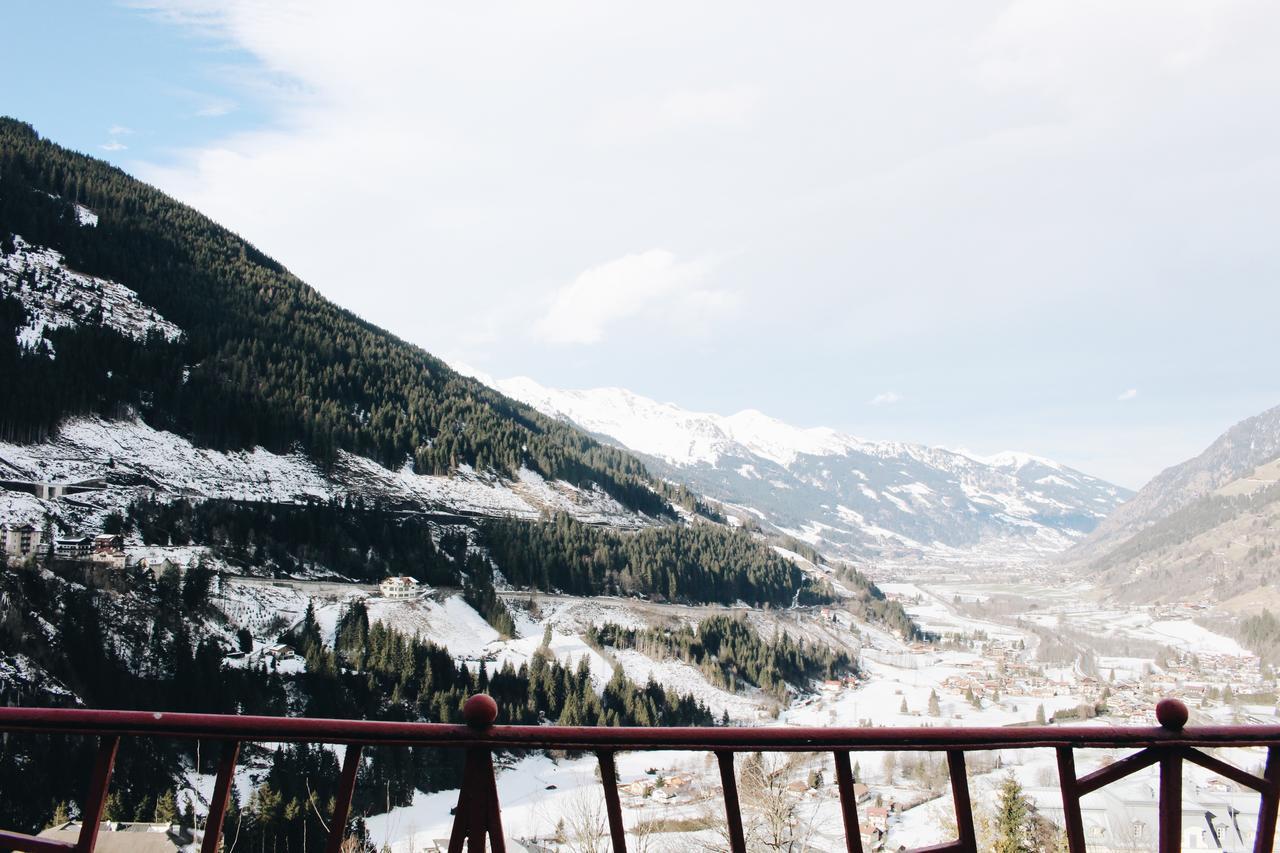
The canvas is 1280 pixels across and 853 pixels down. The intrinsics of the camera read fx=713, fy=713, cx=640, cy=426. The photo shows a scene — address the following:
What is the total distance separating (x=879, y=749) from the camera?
3018 mm

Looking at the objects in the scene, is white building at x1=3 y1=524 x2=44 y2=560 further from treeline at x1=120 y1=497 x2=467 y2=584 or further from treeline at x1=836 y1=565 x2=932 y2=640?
treeline at x1=836 y1=565 x2=932 y2=640

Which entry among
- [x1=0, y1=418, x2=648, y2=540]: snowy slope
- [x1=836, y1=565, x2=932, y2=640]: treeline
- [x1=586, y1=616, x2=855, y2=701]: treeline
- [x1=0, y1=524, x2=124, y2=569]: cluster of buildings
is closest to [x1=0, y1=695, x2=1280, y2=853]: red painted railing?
[x1=0, y1=524, x2=124, y2=569]: cluster of buildings

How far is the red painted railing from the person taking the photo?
273cm

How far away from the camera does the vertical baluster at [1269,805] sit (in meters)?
3.13

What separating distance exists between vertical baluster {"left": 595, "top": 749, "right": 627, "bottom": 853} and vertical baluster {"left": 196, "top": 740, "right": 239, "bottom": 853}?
153cm

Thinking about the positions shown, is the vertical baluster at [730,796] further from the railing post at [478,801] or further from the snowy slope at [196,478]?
the snowy slope at [196,478]

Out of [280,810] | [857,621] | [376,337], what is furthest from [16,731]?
[376,337]

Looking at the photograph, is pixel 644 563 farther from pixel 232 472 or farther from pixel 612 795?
pixel 612 795

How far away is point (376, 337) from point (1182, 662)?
151 m

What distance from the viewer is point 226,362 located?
97.8 meters

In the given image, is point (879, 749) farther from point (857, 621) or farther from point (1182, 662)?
point (1182, 662)

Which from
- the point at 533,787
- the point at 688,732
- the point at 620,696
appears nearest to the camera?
the point at 688,732

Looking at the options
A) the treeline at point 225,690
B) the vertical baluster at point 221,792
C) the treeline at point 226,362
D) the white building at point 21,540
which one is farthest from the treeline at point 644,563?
the vertical baluster at point 221,792

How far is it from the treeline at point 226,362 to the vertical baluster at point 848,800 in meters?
85.3
